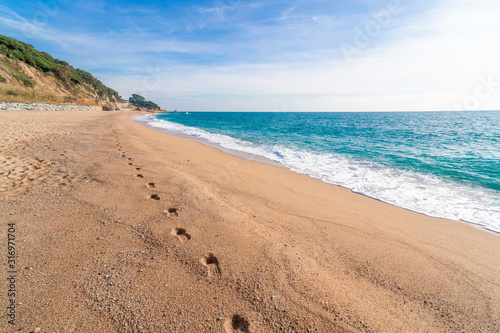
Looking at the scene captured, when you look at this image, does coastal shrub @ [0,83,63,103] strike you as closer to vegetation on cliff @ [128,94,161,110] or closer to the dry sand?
the dry sand

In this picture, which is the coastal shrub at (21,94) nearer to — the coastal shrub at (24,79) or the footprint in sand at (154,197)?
the coastal shrub at (24,79)

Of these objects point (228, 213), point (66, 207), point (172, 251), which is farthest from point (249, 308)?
point (66, 207)

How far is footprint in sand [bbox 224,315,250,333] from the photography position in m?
1.92

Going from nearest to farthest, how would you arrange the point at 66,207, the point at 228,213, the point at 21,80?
the point at 66,207 < the point at 228,213 < the point at 21,80

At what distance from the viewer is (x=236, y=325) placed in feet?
6.46

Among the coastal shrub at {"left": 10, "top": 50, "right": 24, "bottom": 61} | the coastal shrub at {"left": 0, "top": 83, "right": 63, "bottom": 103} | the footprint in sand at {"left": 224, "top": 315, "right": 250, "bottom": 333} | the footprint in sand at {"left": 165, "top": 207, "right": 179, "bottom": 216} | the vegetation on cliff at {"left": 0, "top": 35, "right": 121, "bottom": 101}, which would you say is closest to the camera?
the footprint in sand at {"left": 224, "top": 315, "right": 250, "bottom": 333}

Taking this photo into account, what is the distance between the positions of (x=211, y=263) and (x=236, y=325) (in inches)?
35.1

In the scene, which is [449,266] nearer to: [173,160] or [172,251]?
[172,251]

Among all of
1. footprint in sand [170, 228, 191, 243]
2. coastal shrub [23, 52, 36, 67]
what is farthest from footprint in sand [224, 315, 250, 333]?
coastal shrub [23, 52, 36, 67]

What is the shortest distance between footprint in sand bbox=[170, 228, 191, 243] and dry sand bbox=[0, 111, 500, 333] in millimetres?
31

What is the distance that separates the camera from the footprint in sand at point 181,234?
3154mm

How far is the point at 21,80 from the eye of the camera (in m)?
30.8

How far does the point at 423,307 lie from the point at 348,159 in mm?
9984

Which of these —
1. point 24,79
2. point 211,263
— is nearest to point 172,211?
point 211,263
